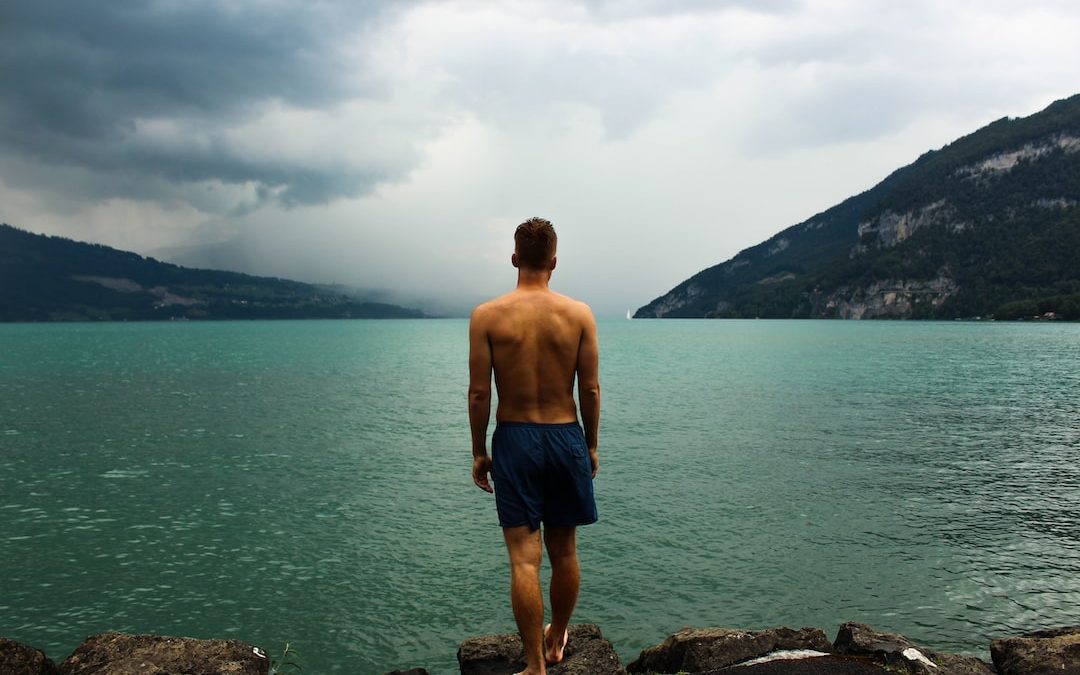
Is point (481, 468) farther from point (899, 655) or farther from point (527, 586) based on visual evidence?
point (899, 655)

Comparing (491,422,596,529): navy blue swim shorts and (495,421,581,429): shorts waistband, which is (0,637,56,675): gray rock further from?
(495,421,581,429): shorts waistband

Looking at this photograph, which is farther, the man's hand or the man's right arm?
the man's hand

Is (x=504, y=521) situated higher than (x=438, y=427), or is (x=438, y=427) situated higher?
(x=504, y=521)

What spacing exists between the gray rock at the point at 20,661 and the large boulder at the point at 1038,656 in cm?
1091

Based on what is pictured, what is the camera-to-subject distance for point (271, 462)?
24.0 m

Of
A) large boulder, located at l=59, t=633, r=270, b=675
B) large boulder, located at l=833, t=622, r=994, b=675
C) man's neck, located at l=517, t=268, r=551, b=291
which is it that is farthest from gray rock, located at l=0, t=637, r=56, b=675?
large boulder, located at l=833, t=622, r=994, b=675

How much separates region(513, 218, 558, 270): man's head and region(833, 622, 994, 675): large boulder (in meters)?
5.88

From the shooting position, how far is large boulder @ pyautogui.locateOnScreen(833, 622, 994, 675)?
287 inches

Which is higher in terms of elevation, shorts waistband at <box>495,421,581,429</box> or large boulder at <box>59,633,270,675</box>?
shorts waistband at <box>495,421,581,429</box>

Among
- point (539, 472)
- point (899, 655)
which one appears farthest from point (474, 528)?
point (539, 472)

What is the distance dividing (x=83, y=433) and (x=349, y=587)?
79.6 ft

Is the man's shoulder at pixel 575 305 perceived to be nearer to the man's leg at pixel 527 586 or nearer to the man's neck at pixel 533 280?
the man's neck at pixel 533 280

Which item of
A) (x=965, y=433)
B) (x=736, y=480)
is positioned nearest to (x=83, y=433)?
(x=736, y=480)

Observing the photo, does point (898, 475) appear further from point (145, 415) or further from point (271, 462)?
point (145, 415)
